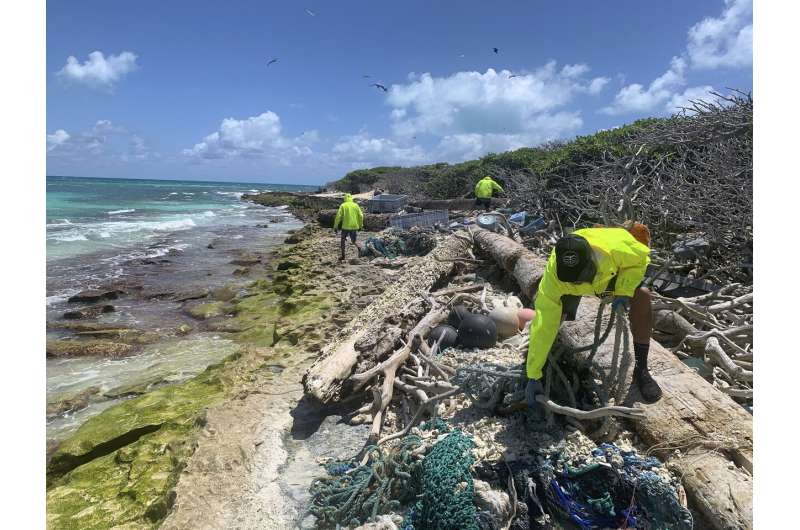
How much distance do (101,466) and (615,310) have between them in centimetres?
433

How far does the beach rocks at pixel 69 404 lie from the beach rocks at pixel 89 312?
12.1 feet

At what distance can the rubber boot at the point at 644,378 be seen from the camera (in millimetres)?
2773

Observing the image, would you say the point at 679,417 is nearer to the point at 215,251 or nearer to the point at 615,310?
the point at 615,310

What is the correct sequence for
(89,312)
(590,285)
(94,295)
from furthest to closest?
1. (94,295)
2. (89,312)
3. (590,285)

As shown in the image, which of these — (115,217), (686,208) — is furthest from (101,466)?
(115,217)

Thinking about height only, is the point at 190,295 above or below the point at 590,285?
below

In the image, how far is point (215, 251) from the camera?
51.3 feet

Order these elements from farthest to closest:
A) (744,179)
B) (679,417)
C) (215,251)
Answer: (215,251) < (744,179) < (679,417)

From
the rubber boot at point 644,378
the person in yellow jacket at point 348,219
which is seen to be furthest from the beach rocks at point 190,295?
the rubber boot at point 644,378

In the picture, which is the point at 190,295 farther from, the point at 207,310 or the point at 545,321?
the point at 545,321

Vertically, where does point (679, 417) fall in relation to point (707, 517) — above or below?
above

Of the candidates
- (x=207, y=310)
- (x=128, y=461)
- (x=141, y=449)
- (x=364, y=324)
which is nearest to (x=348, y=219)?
(x=207, y=310)

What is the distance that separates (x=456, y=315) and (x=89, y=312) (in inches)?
285

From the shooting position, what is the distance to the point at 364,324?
535 cm
